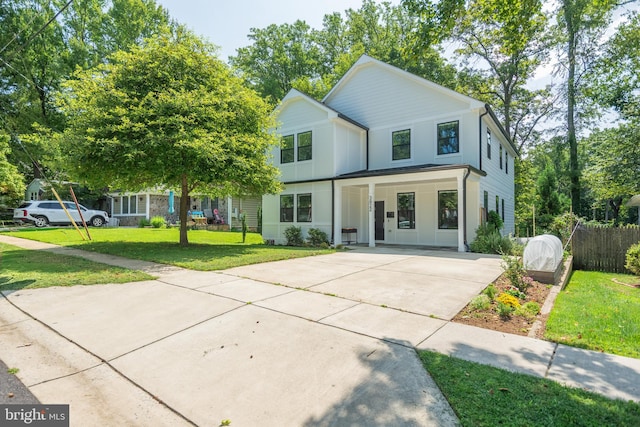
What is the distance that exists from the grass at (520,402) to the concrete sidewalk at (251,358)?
174 mm

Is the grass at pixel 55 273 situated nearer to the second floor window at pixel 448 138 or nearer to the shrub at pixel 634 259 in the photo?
the shrub at pixel 634 259

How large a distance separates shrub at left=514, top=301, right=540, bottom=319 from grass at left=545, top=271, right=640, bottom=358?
0.69 feet

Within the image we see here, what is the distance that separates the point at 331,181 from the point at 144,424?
1372 centimetres

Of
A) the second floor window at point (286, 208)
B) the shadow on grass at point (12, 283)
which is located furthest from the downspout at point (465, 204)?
the shadow on grass at point (12, 283)

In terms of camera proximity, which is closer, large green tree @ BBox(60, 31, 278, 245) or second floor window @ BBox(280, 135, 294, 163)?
large green tree @ BBox(60, 31, 278, 245)

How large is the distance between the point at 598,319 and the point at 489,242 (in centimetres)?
768

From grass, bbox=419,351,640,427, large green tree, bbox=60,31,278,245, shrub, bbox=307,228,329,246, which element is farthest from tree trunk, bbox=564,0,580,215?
grass, bbox=419,351,640,427

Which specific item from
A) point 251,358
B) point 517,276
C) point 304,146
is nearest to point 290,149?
point 304,146

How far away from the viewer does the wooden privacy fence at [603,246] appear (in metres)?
10.1

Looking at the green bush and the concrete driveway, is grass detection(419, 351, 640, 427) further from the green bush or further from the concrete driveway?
the green bush

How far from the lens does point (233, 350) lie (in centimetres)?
372

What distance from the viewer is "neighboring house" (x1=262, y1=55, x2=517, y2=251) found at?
14.4 m

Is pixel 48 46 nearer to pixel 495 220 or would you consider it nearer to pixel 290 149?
pixel 290 149

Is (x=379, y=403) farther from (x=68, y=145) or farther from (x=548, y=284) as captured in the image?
(x=68, y=145)
